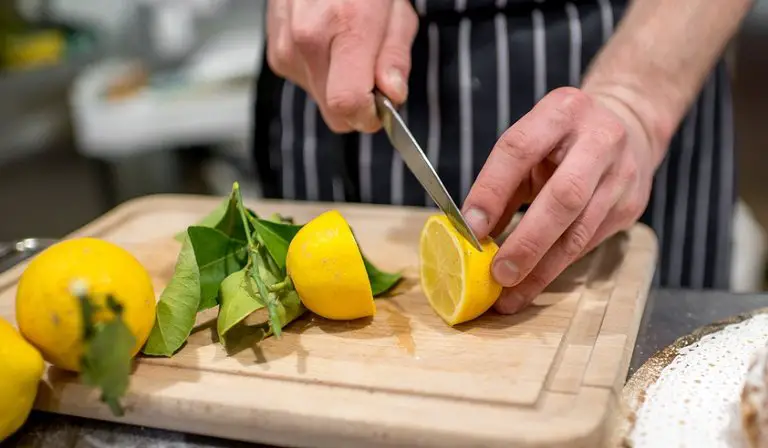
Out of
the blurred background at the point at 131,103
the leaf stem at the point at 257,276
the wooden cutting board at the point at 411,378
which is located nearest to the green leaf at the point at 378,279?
the wooden cutting board at the point at 411,378

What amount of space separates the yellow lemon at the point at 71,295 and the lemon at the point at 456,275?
10.9 inches

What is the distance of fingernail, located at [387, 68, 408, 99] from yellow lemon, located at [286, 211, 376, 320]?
0.63ft

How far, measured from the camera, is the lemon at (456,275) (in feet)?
2.60

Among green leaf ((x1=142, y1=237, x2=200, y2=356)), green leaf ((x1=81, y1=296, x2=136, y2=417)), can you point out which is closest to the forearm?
green leaf ((x1=142, y1=237, x2=200, y2=356))

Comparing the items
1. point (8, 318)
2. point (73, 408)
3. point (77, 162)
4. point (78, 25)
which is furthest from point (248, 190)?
point (73, 408)

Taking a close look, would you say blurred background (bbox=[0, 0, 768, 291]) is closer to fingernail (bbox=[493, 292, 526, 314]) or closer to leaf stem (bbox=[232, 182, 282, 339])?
leaf stem (bbox=[232, 182, 282, 339])

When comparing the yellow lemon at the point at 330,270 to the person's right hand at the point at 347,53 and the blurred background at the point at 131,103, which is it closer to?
the person's right hand at the point at 347,53

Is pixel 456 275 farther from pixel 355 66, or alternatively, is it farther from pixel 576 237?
pixel 355 66

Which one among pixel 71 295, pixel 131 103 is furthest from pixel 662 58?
pixel 131 103

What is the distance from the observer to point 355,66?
3.01 feet

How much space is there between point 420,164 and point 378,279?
0.13 meters

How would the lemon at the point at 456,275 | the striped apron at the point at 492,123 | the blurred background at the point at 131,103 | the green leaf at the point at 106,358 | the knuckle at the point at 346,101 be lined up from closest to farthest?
1. the green leaf at the point at 106,358
2. the lemon at the point at 456,275
3. the knuckle at the point at 346,101
4. the striped apron at the point at 492,123
5. the blurred background at the point at 131,103

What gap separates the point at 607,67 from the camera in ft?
3.18

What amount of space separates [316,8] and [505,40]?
31 centimetres
